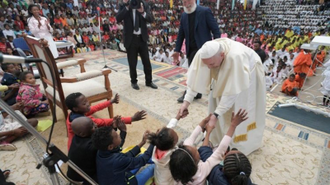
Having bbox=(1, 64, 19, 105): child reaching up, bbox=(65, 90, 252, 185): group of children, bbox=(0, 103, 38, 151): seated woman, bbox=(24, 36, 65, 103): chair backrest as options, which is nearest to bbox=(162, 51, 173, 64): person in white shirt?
bbox=(1, 64, 19, 105): child reaching up

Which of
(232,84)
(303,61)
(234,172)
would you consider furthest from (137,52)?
(303,61)

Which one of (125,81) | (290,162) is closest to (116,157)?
(290,162)

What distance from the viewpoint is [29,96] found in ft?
7.52

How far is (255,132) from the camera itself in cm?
175

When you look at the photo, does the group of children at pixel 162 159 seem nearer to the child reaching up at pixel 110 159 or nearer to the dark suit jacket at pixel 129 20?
A: the child reaching up at pixel 110 159

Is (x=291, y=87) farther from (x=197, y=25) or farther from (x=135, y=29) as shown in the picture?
(x=135, y=29)

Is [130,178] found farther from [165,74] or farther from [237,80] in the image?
[165,74]

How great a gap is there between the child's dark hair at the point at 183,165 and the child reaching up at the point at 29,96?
206 centimetres

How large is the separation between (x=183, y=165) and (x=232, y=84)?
654 mm

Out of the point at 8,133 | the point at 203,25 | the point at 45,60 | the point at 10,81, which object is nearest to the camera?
the point at 45,60

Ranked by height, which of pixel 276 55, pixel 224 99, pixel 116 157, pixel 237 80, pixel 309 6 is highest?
pixel 309 6

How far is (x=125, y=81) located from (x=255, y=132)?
8.26 ft

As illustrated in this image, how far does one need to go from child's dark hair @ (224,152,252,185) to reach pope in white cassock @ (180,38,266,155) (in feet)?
1.13

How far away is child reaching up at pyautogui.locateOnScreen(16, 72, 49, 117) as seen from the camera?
2.25 m
